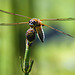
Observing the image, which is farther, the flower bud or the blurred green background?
the blurred green background

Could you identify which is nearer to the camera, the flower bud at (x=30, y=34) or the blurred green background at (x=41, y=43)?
the flower bud at (x=30, y=34)

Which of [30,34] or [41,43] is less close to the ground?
[30,34]

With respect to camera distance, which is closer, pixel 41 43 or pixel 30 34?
pixel 30 34

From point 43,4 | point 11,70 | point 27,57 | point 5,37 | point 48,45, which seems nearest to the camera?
point 27,57

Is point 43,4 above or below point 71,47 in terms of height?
above

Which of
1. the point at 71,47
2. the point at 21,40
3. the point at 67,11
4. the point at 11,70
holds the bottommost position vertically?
the point at 11,70

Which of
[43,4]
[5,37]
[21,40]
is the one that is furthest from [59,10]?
[5,37]

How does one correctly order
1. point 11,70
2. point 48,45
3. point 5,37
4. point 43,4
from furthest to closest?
point 48,45 < point 43,4 < point 11,70 < point 5,37

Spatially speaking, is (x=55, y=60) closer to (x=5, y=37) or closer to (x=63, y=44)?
(x=63, y=44)
